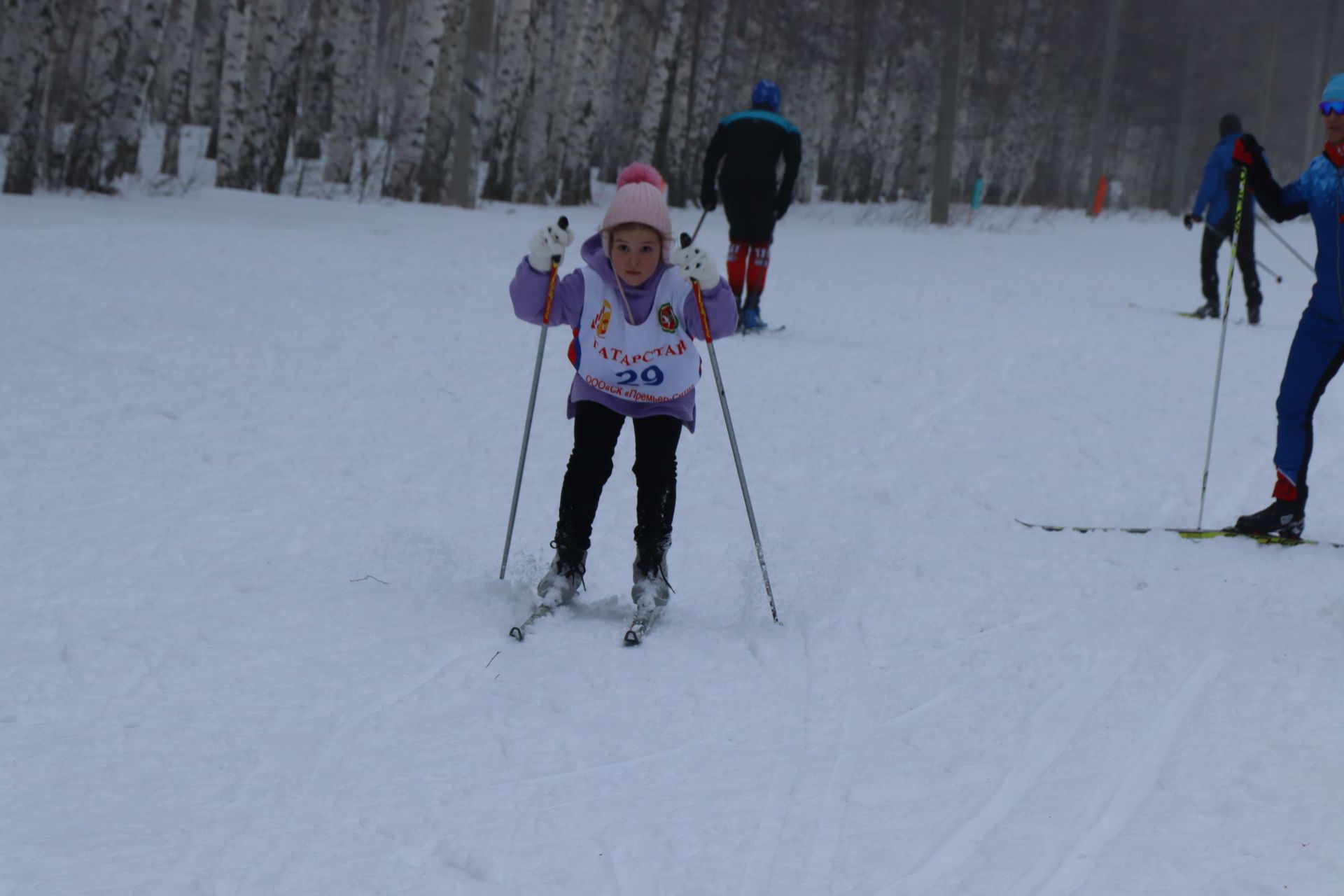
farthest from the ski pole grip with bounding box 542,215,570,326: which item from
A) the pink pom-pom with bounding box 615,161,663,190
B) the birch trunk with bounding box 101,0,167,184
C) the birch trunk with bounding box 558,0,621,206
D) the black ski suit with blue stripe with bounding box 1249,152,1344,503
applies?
the birch trunk with bounding box 558,0,621,206

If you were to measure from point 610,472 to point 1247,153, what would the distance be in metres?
3.41

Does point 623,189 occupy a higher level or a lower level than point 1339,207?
lower

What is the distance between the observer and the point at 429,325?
947 cm

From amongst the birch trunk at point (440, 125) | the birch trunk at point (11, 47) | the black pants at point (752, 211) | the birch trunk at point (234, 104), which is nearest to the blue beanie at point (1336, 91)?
the black pants at point (752, 211)

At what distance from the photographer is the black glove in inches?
227

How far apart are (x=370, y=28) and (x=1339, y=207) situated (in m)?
21.5

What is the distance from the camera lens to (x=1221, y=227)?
1235 centimetres

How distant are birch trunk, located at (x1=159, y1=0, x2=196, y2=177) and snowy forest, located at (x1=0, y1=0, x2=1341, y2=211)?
0.27 feet

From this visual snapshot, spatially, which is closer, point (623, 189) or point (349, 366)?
point (623, 189)

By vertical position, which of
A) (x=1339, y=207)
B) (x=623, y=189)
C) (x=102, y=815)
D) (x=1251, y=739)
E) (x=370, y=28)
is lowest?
(x=102, y=815)

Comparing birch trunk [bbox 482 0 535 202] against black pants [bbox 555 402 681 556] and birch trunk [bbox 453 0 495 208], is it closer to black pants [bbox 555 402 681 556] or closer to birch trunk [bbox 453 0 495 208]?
birch trunk [bbox 453 0 495 208]

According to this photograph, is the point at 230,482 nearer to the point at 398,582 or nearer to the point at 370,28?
the point at 398,582

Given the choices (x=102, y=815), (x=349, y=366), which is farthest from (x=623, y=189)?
(x=349, y=366)

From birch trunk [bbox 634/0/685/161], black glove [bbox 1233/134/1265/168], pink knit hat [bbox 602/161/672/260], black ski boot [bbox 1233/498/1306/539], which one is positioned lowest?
black ski boot [bbox 1233/498/1306/539]
